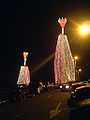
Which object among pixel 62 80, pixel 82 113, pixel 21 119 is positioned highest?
pixel 62 80

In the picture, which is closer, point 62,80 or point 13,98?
point 13,98

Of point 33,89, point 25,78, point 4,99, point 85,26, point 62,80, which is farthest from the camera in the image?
point 62,80

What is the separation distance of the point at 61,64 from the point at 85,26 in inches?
997

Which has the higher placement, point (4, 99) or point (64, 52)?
point (64, 52)

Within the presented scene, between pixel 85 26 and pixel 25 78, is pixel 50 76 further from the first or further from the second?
pixel 85 26

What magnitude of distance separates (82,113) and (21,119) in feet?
12.8

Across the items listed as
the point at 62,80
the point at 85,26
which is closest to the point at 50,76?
the point at 62,80

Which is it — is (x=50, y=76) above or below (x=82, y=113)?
above

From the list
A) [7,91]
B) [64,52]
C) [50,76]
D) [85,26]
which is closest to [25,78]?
[64,52]

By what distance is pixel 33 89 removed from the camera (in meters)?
28.4

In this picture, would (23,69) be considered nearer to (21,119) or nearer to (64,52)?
(64,52)

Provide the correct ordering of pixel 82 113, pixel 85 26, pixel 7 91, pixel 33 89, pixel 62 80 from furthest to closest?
pixel 62 80 < pixel 33 89 < pixel 7 91 < pixel 85 26 < pixel 82 113

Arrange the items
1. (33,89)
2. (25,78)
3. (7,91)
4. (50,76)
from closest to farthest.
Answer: (7,91), (33,89), (25,78), (50,76)

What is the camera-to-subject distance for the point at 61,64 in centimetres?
3728
